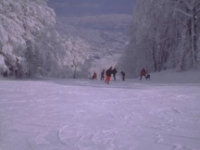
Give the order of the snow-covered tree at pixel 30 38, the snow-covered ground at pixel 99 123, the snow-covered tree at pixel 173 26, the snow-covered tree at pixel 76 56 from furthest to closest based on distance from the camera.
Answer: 1. the snow-covered tree at pixel 76 56
2. the snow-covered tree at pixel 173 26
3. the snow-covered tree at pixel 30 38
4. the snow-covered ground at pixel 99 123

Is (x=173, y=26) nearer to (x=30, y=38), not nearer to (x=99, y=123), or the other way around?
(x=30, y=38)

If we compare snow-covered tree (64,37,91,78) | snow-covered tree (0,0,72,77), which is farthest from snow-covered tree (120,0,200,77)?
snow-covered tree (64,37,91,78)

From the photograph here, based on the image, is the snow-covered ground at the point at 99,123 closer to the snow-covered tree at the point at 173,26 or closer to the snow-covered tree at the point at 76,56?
the snow-covered tree at the point at 173,26

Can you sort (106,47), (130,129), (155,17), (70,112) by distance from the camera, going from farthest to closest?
1. (106,47)
2. (155,17)
3. (70,112)
4. (130,129)

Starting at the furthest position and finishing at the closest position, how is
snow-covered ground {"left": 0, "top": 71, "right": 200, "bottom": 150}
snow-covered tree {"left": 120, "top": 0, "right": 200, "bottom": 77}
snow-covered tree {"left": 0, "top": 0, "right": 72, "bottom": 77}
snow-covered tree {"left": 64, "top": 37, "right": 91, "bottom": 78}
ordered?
snow-covered tree {"left": 64, "top": 37, "right": 91, "bottom": 78}
snow-covered tree {"left": 120, "top": 0, "right": 200, "bottom": 77}
snow-covered tree {"left": 0, "top": 0, "right": 72, "bottom": 77}
snow-covered ground {"left": 0, "top": 71, "right": 200, "bottom": 150}

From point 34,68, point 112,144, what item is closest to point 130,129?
point 112,144

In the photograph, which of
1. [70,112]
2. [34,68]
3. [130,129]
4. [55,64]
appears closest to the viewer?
[130,129]

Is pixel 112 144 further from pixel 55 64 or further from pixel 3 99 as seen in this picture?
pixel 55 64

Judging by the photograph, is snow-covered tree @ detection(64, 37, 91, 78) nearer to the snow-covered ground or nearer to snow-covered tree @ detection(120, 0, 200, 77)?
snow-covered tree @ detection(120, 0, 200, 77)

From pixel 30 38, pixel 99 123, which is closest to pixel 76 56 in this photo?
pixel 30 38

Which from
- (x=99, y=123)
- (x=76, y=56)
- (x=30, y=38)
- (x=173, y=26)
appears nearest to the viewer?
(x=99, y=123)

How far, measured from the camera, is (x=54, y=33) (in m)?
36.5

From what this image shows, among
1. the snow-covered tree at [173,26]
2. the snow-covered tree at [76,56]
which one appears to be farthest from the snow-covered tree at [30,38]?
the snow-covered tree at [76,56]

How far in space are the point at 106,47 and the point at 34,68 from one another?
93.2 metres
